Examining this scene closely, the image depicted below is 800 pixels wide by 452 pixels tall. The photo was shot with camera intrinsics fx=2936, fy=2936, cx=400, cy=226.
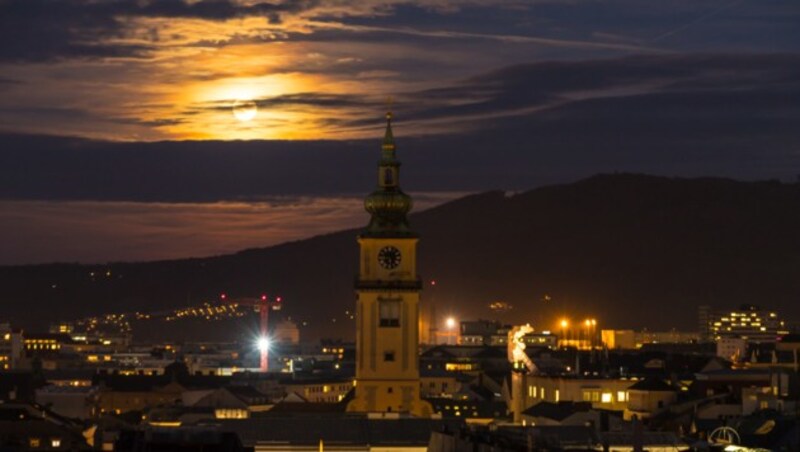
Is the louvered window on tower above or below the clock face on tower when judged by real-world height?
below

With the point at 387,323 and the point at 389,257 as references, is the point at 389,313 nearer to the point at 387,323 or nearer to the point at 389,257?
the point at 387,323

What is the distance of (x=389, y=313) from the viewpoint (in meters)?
98.8

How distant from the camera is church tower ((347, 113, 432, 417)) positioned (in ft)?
321

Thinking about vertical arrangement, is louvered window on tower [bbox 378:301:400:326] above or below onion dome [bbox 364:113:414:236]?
below

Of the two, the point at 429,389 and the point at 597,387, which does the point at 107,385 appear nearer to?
the point at 429,389

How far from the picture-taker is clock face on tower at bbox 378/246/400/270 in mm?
98625

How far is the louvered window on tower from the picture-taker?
98.6m

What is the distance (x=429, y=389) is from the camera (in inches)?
7338

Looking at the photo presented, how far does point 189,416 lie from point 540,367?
121 feet

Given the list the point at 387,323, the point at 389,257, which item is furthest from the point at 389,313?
the point at 389,257

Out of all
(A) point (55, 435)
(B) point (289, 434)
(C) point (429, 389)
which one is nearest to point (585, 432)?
(B) point (289, 434)

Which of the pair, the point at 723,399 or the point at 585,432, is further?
the point at 723,399

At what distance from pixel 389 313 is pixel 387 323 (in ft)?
1.18

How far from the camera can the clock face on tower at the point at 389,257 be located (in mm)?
98625
